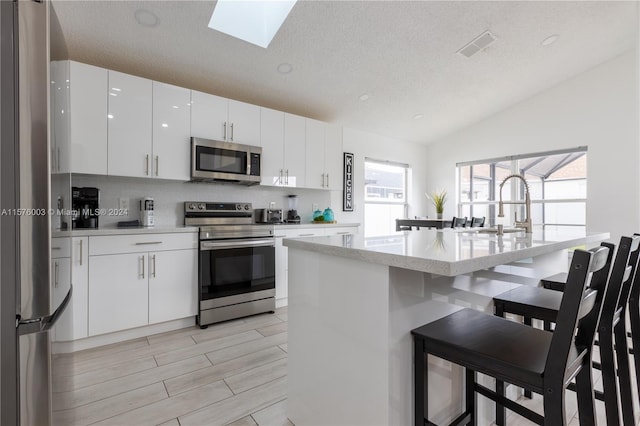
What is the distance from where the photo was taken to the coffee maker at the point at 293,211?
159 inches

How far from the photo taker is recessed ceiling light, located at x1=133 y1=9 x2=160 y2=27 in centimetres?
239

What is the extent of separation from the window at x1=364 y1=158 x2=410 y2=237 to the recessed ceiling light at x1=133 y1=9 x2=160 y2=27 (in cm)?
346

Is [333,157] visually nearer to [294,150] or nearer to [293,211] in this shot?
[294,150]

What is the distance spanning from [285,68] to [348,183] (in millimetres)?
2019

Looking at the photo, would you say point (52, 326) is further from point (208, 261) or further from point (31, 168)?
point (208, 261)

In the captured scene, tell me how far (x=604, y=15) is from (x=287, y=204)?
408 centimetres

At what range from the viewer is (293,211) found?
13.4 feet

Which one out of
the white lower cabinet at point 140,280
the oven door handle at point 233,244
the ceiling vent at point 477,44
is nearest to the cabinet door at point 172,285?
the white lower cabinet at point 140,280

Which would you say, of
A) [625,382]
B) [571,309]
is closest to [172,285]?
[571,309]

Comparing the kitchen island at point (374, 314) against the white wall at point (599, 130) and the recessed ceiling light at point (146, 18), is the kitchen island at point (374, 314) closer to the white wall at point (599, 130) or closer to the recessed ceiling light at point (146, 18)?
the recessed ceiling light at point (146, 18)

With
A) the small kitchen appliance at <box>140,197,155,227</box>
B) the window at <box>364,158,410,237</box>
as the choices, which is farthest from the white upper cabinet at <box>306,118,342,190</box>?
the small kitchen appliance at <box>140,197,155,227</box>

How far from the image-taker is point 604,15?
127 inches

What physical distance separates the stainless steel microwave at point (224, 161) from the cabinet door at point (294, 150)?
0.41 metres

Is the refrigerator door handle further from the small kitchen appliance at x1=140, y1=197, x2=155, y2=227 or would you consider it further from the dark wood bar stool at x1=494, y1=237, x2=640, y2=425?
the small kitchen appliance at x1=140, y1=197, x2=155, y2=227
